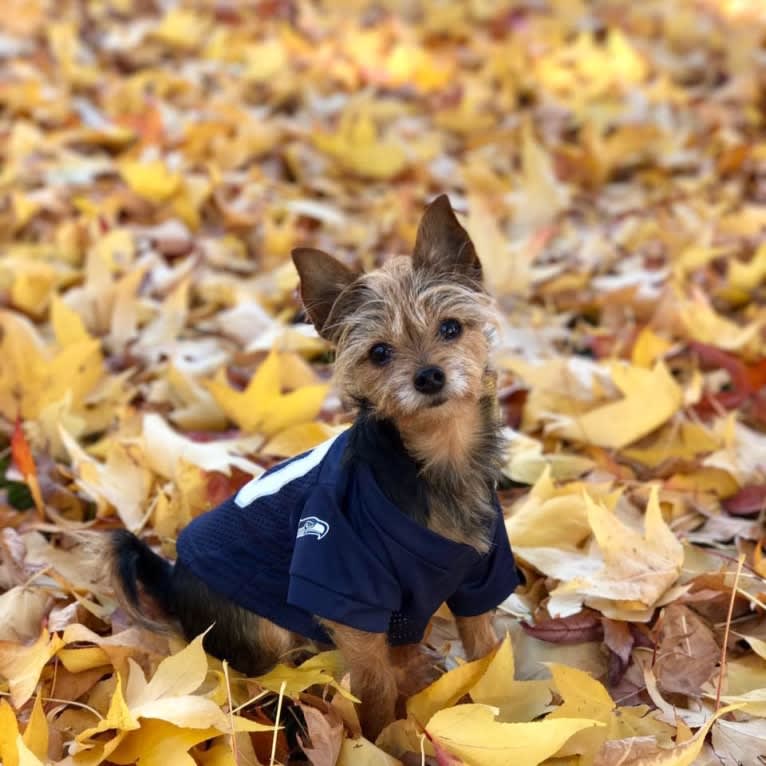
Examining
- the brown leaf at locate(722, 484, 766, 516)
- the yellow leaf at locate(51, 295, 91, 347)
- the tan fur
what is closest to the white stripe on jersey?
the tan fur

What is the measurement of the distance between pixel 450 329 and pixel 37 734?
1581mm

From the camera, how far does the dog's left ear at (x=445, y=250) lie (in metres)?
3.03

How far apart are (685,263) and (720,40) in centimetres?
437

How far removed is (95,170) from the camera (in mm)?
6480

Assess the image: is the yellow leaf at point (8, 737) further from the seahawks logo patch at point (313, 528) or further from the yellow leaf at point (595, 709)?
the yellow leaf at point (595, 709)

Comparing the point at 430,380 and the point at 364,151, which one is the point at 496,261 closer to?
the point at 364,151

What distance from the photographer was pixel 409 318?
292 centimetres

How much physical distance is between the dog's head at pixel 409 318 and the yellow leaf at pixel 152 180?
11.1 ft

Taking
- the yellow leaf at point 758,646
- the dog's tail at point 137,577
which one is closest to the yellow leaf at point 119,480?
the dog's tail at point 137,577

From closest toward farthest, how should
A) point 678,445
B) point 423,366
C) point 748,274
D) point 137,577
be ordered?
1. point 423,366
2. point 137,577
3. point 678,445
4. point 748,274

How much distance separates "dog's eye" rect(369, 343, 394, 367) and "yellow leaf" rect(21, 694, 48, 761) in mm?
1295

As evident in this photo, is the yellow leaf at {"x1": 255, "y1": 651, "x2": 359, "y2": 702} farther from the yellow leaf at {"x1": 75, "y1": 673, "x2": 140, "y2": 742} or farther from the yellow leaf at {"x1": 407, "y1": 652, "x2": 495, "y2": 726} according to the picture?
the yellow leaf at {"x1": 75, "y1": 673, "x2": 140, "y2": 742}

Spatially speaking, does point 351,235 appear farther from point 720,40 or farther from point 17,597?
point 720,40

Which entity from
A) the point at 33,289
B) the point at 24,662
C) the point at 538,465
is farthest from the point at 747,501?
the point at 33,289
